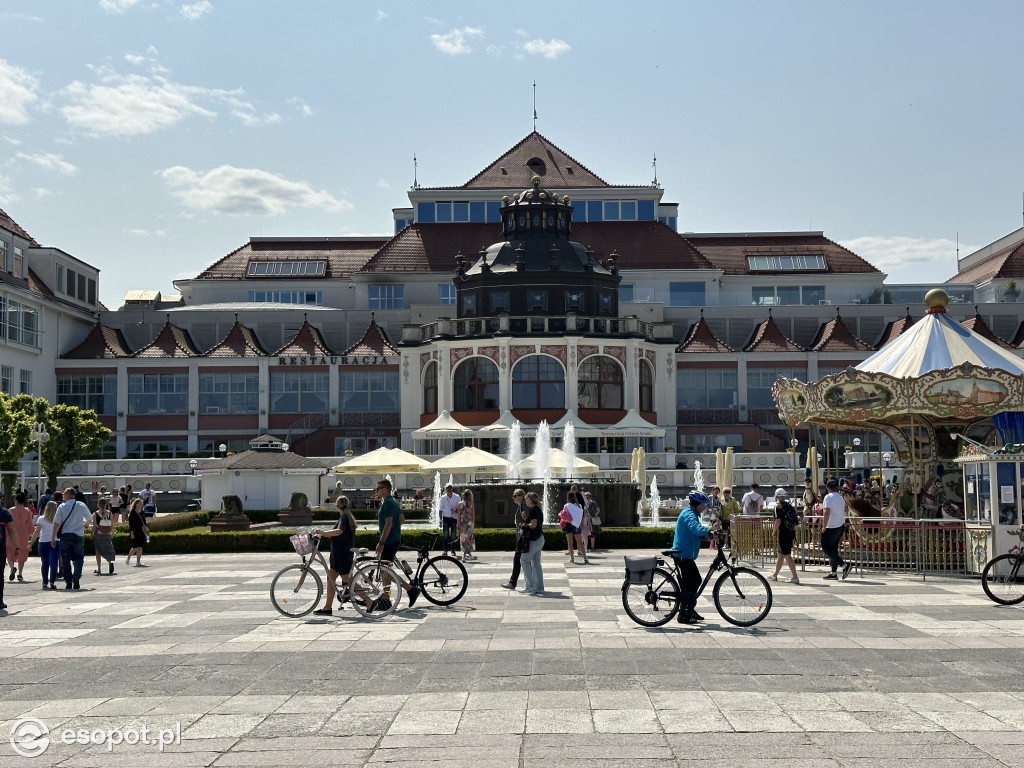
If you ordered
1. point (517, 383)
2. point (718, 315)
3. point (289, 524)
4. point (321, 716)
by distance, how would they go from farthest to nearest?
point (718, 315) < point (517, 383) < point (289, 524) < point (321, 716)

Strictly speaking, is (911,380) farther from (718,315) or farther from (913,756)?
(718,315)

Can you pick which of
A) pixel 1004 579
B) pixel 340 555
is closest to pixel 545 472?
pixel 1004 579

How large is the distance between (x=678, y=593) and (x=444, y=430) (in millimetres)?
41146

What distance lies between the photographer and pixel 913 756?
30.0 feet

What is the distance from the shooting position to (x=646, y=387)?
216ft

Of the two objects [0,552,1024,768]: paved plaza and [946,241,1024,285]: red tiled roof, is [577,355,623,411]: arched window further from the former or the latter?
[0,552,1024,768]: paved plaza

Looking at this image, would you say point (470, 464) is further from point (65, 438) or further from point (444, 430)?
point (65, 438)

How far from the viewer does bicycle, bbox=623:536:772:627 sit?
16.2 meters

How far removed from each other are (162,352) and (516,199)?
22.7 metres

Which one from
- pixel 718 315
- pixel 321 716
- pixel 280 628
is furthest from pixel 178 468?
pixel 321 716

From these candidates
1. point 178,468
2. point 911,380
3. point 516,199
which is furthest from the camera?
point 516,199

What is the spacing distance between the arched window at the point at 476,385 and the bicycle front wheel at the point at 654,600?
45.9m

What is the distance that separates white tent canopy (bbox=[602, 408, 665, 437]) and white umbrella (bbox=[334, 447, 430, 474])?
53.1ft

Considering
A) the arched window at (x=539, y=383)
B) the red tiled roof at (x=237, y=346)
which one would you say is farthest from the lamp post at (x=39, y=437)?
the arched window at (x=539, y=383)
